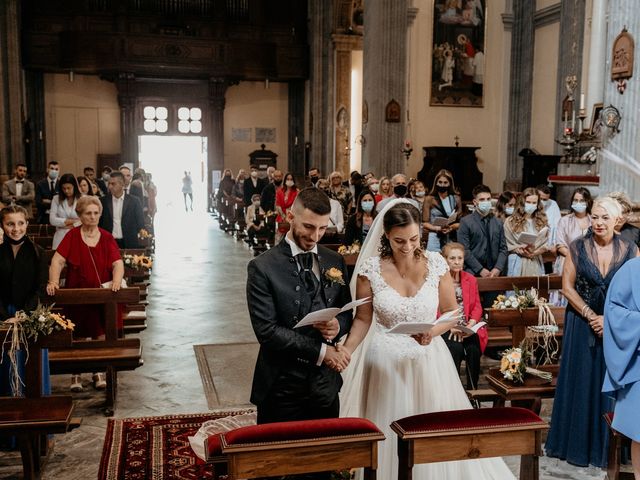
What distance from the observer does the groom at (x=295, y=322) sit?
11.4ft

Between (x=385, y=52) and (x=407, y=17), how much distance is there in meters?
1.08

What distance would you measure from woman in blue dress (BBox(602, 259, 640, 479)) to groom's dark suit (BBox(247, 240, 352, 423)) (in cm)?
148

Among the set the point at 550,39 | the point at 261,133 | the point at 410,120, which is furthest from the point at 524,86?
the point at 261,133

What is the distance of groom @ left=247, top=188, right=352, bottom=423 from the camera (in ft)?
11.4

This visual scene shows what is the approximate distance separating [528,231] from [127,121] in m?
18.9

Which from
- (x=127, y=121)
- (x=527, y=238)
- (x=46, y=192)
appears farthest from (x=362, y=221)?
(x=127, y=121)

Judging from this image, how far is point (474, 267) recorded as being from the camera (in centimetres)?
779

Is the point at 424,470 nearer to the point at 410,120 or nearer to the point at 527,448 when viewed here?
the point at 527,448

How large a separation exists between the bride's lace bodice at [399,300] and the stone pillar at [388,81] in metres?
12.0

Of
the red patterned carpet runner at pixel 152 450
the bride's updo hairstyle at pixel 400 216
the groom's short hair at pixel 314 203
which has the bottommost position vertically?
the red patterned carpet runner at pixel 152 450

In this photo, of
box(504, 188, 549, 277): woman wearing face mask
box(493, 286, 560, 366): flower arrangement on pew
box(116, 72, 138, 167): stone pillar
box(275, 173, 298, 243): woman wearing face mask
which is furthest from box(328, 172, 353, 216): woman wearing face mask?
box(116, 72, 138, 167): stone pillar

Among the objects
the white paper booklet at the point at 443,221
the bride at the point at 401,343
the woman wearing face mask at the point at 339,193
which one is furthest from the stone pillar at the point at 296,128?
the bride at the point at 401,343

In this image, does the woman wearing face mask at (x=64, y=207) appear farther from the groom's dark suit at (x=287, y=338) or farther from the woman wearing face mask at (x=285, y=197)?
the groom's dark suit at (x=287, y=338)

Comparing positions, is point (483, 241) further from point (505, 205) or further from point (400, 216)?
point (400, 216)
